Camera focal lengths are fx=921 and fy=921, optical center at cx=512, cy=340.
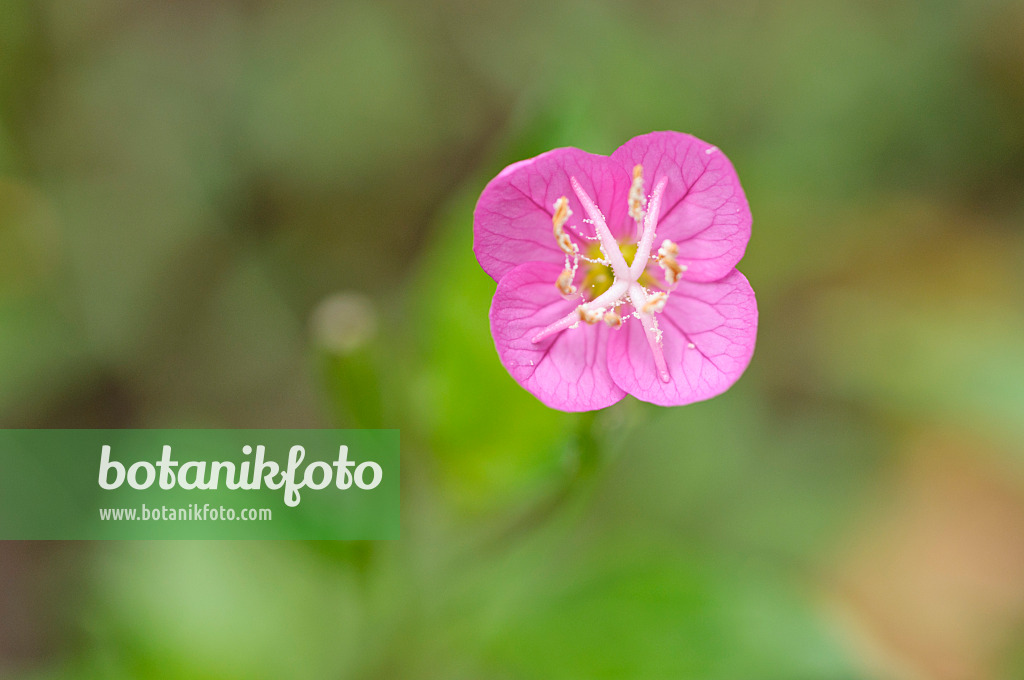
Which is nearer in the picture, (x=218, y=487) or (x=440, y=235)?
(x=218, y=487)

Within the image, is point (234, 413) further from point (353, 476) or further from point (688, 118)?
point (688, 118)

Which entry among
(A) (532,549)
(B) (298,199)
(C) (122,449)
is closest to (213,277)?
(B) (298,199)

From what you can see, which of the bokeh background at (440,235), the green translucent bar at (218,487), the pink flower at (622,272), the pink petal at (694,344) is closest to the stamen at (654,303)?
the pink flower at (622,272)

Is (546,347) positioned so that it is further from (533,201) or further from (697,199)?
(697,199)

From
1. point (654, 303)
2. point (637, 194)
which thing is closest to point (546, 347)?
point (654, 303)

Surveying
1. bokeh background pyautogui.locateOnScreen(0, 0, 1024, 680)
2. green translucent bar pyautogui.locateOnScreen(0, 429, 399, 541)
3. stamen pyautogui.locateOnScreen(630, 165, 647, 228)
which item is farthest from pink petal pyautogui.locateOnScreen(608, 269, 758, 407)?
bokeh background pyautogui.locateOnScreen(0, 0, 1024, 680)

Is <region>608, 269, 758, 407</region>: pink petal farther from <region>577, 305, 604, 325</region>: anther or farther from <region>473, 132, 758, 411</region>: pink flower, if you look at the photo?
<region>577, 305, 604, 325</region>: anther

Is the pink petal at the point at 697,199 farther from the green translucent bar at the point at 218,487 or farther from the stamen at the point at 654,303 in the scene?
the green translucent bar at the point at 218,487
